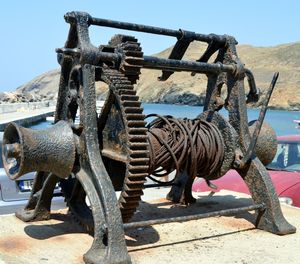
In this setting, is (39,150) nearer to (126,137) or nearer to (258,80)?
(126,137)

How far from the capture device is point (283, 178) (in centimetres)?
685

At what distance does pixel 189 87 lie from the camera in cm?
12662

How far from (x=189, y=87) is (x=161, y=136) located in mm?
122902

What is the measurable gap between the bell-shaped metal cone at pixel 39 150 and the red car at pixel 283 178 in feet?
9.48

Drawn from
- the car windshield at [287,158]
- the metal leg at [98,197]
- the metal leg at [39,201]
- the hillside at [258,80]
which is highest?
the metal leg at [98,197]

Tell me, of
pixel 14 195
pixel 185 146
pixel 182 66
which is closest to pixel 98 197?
pixel 185 146

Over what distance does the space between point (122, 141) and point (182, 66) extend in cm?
100

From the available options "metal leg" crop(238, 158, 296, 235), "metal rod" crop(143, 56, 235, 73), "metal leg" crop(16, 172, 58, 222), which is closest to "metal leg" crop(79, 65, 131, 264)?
"metal rod" crop(143, 56, 235, 73)

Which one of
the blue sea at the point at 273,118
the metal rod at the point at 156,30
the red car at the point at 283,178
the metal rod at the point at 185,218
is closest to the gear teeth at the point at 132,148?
the metal rod at the point at 185,218

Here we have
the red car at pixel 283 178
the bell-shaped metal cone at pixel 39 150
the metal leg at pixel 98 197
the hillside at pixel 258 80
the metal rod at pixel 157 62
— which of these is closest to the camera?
the metal leg at pixel 98 197

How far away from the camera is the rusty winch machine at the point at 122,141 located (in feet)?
12.3

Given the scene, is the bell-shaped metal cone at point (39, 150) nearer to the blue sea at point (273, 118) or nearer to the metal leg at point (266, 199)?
the metal leg at point (266, 199)

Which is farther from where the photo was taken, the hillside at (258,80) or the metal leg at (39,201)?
the hillside at (258,80)

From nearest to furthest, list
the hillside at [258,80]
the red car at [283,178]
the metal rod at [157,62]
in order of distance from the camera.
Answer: the metal rod at [157,62] < the red car at [283,178] < the hillside at [258,80]
